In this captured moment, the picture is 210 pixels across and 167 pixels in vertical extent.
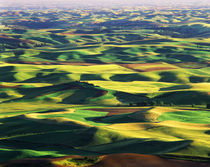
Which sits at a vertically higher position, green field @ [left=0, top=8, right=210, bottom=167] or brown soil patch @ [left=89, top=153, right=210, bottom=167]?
brown soil patch @ [left=89, top=153, right=210, bottom=167]

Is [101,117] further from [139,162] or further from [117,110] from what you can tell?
[139,162]

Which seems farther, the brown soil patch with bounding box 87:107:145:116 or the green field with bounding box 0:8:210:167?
the brown soil patch with bounding box 87:107:145:116

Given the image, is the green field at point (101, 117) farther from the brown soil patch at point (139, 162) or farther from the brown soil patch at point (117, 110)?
the brown soil patch at point (139, 162)

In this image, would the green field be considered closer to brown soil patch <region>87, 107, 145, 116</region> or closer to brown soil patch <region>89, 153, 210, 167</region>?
brown soil patch <region>87, 107, 145, 116</region>

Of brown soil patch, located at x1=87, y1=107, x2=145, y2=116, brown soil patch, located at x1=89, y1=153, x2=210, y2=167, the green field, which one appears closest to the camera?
brown soil patch, located at x1=89, y1=153, x2=210, y2=167

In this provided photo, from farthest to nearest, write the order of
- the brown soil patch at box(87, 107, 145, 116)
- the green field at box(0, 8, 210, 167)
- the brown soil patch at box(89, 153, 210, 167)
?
the brown soil patch at box(87, 107, 145, 116) < the green field at box(0, 8, 210, 167) < the brown soil patch at box(89, 153, 210, 167)

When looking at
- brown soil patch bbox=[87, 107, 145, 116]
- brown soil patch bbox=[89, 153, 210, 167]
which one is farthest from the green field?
brown soil patch bbox=[89, 153, 210, 167]

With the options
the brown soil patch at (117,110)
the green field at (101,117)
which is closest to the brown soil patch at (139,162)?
the green field at (101,117)

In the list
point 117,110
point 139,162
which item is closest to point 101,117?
point 117,110
